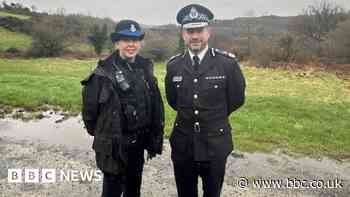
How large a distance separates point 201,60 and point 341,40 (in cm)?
2576

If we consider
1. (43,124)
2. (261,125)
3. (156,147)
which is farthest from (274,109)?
(156,147)

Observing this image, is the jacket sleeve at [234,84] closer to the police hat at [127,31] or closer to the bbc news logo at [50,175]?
the police hat at [127,31]

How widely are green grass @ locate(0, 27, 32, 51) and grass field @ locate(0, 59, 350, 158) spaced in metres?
22.5

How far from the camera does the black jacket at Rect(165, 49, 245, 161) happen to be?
3109mm

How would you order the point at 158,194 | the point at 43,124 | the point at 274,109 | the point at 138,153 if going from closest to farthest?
the point at 138,153 → the point at 158,194 → the point at 43,124 → the point at 274,109

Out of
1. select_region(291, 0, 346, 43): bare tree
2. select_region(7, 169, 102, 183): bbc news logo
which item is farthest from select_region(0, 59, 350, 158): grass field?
select_region(291, 0, 346, 43): bare tree

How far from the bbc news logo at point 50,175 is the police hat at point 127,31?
8.87 ft

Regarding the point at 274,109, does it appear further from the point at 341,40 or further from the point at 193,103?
the point at 341,40

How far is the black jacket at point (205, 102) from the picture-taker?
3.11 meters

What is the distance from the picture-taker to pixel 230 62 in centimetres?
320

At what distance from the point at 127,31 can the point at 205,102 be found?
1.01 metres

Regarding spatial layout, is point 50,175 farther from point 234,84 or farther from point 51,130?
point 234,84

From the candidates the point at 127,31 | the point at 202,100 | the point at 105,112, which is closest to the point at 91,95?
the point at 105,112

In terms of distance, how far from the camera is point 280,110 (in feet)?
35.6
